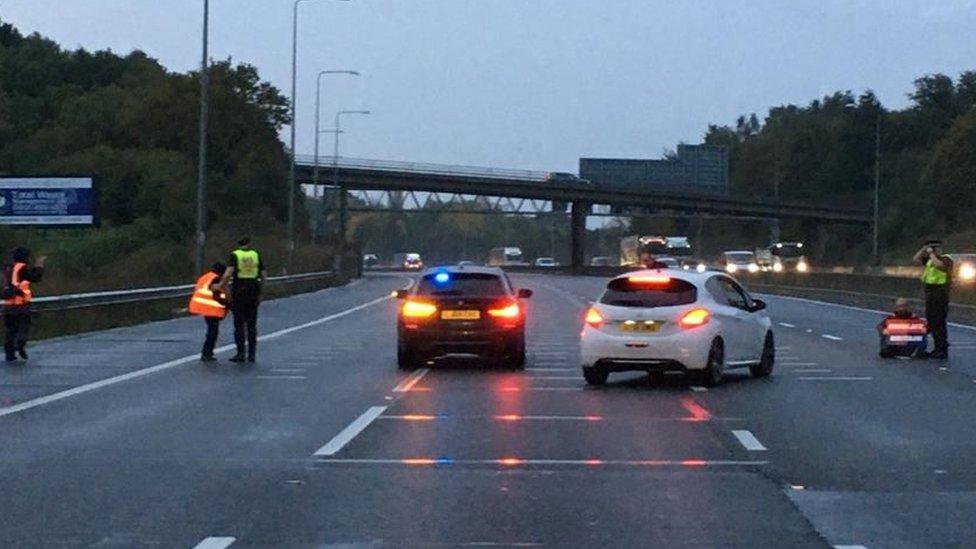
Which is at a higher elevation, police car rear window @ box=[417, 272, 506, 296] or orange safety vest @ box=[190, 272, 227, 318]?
police car rear window @ box=[417, 272, 506, 296]

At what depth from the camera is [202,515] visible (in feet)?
38.1

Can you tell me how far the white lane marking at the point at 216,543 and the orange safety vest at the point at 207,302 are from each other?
15643 mm

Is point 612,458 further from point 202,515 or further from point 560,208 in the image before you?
point 560,208

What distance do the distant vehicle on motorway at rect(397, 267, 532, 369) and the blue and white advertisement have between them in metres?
33.0

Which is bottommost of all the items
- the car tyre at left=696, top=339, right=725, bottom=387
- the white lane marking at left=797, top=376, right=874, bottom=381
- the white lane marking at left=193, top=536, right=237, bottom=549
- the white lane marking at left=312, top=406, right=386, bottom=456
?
the white lane marking at left=312, top=406, right=386, bottom=456

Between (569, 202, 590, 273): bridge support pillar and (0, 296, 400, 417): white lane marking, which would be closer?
(0, 296, 400, 417): white lane marking

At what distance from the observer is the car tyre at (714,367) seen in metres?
22.0

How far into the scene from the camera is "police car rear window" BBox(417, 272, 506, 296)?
2598 cm

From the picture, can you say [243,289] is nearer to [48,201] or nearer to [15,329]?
[15,329]

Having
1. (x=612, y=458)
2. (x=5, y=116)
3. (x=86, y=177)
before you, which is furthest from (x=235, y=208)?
(x=612, y=458)

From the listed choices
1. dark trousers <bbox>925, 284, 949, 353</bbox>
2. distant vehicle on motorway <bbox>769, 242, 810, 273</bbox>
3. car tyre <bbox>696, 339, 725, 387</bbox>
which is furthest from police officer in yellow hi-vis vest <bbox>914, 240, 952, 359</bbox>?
distant vehicle on motorway <bbox>769, 242, 810, 273</bbox>

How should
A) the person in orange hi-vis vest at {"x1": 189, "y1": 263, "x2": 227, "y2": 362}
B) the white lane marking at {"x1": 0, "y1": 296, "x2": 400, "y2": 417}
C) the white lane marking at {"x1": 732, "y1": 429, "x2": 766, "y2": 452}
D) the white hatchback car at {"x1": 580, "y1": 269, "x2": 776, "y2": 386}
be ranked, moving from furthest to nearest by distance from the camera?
1. the person in orange hi-vis vest at {"x1": 189, "y1": 263, "x2": 227, "y2": 362}
2. the white hatchback car at {"x1": 580, "y1": 269, "x2": 776, "y2": 386}
3. the white lane marking at {"x1": 0, "y1": 296, "x2": 400, "y2": 417}
4. the white lane marking at {"x1": 732, "y1": 429, "x2": 766, "y2": 452}

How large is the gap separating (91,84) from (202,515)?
4777 inches

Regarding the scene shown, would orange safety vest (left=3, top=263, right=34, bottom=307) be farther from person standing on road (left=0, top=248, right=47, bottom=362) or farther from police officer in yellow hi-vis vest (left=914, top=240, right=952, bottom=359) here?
police officer in yellow hi-vis vest (left=914, top=240, right=952, bottom=359)
